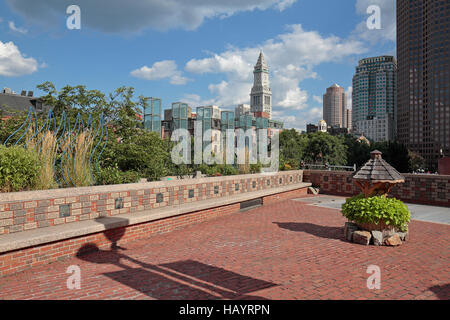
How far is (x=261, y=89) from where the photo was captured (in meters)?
174

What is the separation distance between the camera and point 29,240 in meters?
5.15

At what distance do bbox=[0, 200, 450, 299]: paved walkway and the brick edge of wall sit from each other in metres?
0.15

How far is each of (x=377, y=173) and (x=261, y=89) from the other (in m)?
172

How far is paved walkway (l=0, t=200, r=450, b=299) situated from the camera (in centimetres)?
445

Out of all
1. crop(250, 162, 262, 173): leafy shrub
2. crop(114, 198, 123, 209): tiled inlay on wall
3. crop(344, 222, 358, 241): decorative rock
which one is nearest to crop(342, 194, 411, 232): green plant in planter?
crop(344, 222, 358, 241): decorative rock

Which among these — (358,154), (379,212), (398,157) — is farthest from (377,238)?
(358,154)

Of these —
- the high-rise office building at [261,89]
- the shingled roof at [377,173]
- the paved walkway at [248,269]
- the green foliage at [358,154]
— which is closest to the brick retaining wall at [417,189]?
the shingled roof at [377,173]

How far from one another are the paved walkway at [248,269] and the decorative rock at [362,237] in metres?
0.19

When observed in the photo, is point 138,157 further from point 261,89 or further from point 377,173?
point 261,89

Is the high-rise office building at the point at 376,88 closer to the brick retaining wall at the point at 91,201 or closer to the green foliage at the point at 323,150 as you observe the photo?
the green foliage at the point at 323,150

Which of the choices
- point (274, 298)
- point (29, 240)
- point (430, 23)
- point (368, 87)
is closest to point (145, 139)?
point (29, 240)

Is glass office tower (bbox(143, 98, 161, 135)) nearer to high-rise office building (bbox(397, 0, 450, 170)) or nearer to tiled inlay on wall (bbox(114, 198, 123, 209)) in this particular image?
tiled inlay on wall (bbox(114, 198, 123, 209))
